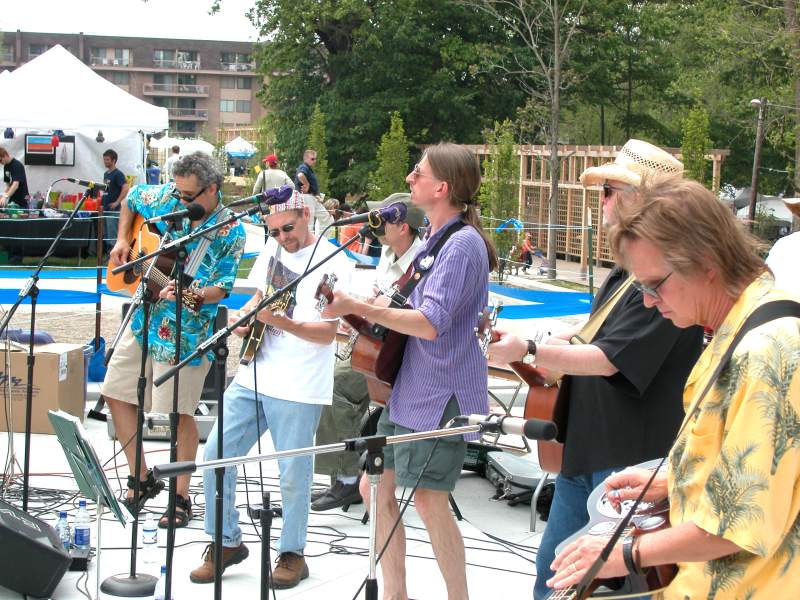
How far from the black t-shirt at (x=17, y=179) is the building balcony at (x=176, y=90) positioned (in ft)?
255

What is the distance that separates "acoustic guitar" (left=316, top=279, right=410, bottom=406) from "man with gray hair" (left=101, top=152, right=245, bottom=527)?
1.39 meters

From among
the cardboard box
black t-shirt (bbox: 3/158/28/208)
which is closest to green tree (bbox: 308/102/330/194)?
black t-shirt (bbox: 3/158/28/208)

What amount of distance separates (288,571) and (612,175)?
96.5 inches

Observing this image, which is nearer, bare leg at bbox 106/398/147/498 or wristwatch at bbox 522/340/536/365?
wristwatch at bbox 522/340/536/365

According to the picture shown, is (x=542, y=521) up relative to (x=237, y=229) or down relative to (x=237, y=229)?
down

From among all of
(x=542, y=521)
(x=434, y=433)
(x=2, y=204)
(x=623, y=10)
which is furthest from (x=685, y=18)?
(x=434, y=433)

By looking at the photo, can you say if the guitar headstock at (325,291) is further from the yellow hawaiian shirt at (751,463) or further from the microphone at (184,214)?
the yellow hawaiian shirt at (751,463)

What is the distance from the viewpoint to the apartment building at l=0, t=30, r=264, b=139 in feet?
305

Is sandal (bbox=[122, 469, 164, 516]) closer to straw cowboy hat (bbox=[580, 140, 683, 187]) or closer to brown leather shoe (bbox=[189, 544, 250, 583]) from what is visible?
brown leather shoe (bbox=[189, 544, 250, 583])

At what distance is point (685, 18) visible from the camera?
95.6 ft

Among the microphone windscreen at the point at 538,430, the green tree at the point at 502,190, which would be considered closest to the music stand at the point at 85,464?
the microphone windscreen at the point at 538,430

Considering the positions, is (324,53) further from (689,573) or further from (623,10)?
(689,573)

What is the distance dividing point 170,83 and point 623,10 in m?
73.9

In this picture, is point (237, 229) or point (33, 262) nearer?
point (237, 229)
